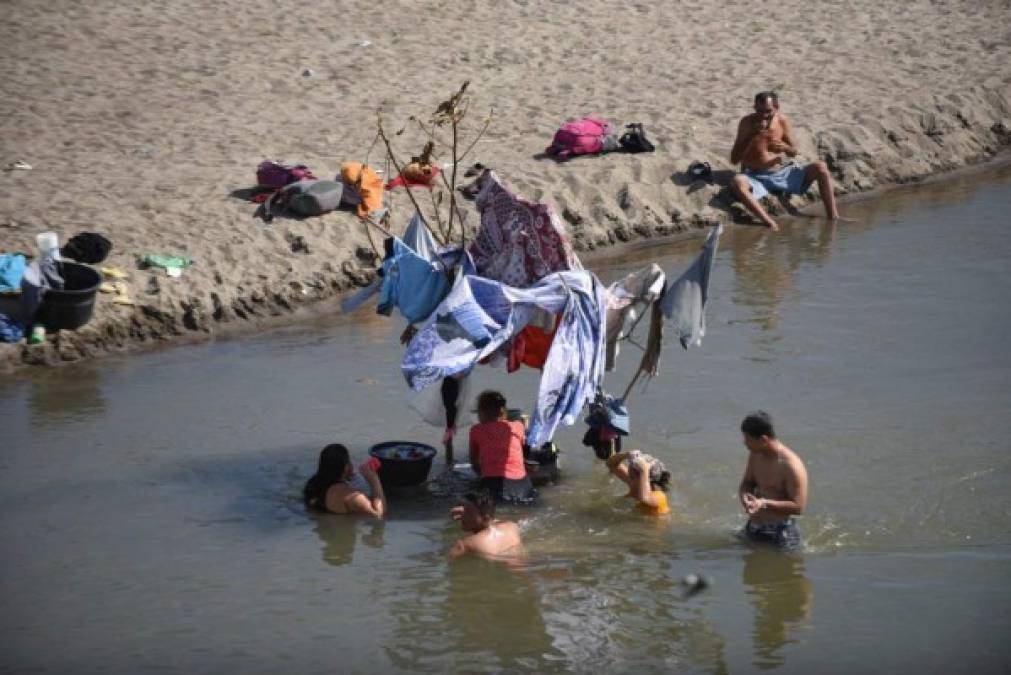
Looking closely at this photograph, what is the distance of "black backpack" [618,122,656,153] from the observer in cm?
1542

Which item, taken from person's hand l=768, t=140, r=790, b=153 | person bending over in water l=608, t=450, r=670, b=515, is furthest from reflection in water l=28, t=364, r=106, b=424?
person's hand l=768, t=140, r=790, b=153

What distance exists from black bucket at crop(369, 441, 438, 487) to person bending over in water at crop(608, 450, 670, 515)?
1.16 meters

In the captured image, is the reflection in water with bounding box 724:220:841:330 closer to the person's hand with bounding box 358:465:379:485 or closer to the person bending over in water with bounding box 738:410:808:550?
the person bending over in water with bounding box 738:410:808:550

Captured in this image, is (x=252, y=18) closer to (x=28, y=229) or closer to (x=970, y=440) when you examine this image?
(x=28, y=229)

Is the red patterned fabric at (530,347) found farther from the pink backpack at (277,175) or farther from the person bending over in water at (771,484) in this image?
the pink backpack at (277,175)

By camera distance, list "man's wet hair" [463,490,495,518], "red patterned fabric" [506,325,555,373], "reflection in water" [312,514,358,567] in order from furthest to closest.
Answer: "red patterned fabric" [506,325,555,373], "reflection in water" [312,514,358,567], "man's wet hair" [463,490,495,518]

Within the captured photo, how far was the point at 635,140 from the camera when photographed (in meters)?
15.4

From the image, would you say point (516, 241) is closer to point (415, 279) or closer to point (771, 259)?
point (415, 279)

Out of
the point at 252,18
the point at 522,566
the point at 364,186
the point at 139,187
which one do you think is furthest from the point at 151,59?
the point at 522,566

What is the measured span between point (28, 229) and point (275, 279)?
210 centimetres

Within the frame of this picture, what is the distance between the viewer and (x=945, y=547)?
8711 millimetres

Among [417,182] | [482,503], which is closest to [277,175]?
[417,182]

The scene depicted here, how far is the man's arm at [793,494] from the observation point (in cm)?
834

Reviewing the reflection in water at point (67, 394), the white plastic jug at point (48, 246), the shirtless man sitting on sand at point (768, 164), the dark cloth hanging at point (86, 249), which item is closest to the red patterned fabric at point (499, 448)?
the reflection in water at point (67, 394)
